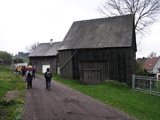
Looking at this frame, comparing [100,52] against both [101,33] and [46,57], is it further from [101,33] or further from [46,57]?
[46,57]

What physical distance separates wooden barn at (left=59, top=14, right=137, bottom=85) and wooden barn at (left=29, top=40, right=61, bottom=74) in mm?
8157

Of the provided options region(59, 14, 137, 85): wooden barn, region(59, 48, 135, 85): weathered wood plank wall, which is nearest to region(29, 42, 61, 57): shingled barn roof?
region(59, 14, 137, 85): wooden barn

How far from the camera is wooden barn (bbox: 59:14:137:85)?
1677cm

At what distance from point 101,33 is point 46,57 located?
48.7ft

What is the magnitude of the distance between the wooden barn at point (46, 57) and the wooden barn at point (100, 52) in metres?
8.16

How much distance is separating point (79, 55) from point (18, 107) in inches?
510

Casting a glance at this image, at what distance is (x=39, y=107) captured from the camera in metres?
7.09

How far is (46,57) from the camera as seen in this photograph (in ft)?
101

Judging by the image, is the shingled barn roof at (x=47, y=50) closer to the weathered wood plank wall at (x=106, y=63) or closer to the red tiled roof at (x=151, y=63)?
the weathered wood plank wall at (x=106, y=63)

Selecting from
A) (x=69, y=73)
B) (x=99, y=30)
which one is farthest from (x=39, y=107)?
(x=99, y=30)

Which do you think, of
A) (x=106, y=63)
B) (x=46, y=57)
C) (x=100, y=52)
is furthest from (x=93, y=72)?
(x=46, y=57)

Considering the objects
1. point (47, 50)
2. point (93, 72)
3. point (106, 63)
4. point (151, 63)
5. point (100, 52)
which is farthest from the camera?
point (151, 63)

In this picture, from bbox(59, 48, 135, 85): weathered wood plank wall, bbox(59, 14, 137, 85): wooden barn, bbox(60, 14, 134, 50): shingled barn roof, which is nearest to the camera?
bbox(59, 48, 135, 85): weathered wood plank wall

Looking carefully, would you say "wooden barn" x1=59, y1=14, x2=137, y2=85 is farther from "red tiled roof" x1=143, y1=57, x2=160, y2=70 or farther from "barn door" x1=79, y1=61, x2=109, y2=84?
"red tiled roof" x1=143, y1=57, x2=160, y2=70
